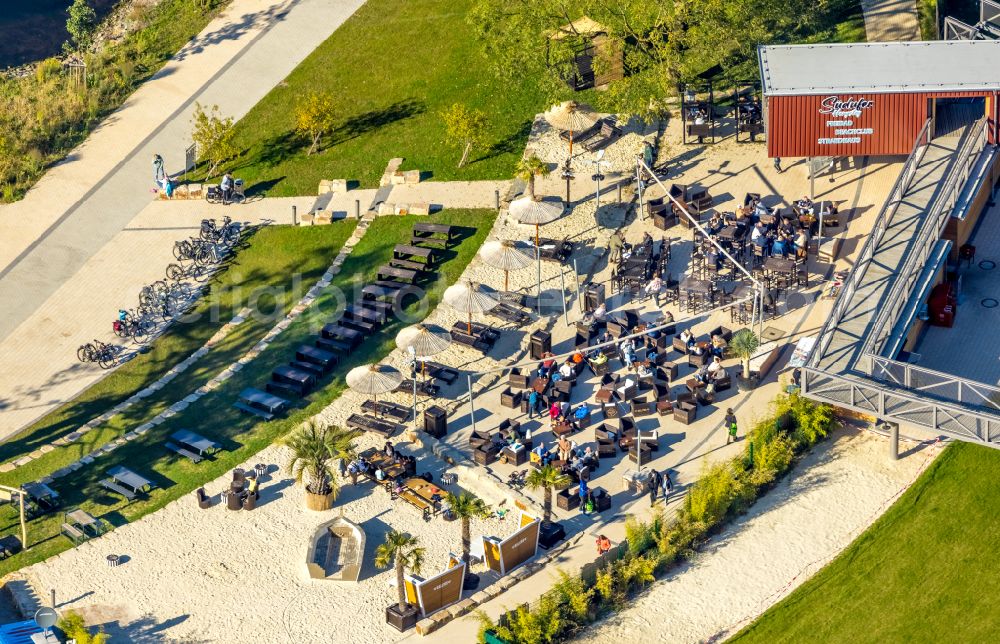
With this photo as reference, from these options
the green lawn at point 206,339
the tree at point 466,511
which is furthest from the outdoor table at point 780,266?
the green lawn at point 206,339

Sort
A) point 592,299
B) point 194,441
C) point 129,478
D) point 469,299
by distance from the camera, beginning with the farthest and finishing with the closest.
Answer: point 592,299
point 469,299
point 194,441
point 129,478

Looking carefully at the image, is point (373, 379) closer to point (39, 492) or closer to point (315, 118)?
point (39, 492)

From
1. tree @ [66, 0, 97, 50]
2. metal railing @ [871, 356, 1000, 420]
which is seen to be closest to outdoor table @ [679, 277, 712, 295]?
metal railing @ [871, 356, 1000, 420]

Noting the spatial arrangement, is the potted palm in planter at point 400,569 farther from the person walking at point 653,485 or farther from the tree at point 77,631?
the tree at point 77,631

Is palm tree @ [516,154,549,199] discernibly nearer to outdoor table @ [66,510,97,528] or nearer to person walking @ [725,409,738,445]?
person walking @ [725,409,738,445]

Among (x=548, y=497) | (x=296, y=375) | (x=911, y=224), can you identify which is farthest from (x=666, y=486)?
(x=296, y=375)

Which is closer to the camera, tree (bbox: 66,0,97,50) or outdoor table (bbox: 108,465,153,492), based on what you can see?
outdoor table (bbox: 108,465,153,492)
